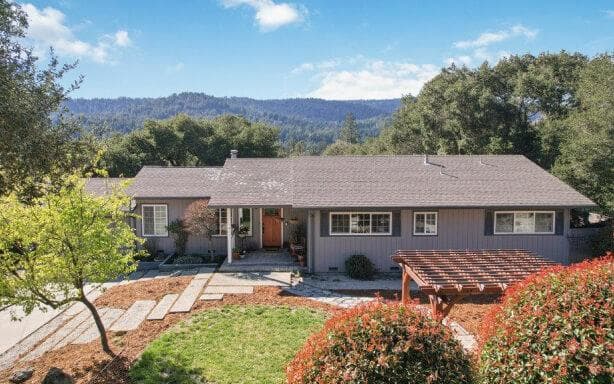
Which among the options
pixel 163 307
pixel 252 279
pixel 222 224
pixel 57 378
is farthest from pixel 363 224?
pixel 57 378

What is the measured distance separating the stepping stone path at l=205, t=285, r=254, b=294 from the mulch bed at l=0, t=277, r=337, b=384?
0.32 m

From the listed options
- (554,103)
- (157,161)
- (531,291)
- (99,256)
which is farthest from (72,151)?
(157,161)

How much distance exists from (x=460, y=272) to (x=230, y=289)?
24.4ft

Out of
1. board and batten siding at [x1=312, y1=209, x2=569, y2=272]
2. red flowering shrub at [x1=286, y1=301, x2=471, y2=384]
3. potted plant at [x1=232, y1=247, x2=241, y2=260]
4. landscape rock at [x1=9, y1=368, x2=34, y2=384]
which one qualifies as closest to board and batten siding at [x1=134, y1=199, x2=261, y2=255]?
potted plant at [x1=232, y1=247, x2=241, y2=260]

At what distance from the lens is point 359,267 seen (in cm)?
1622

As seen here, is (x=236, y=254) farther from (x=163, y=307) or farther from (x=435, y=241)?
(x=435, y=241)

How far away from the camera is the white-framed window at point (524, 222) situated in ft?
56.1

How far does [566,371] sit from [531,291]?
1.09 m

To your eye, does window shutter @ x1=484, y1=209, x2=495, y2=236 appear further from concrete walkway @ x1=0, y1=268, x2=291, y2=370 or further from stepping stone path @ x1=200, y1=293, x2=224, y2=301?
stepping stone path @ x1=200, y1=293, x2=224, y2=301

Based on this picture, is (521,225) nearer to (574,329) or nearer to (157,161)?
(574,329)

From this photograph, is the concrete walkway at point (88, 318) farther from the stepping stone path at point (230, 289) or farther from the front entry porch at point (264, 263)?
the front entry porch at point (264, 263)

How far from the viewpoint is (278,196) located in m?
18.1

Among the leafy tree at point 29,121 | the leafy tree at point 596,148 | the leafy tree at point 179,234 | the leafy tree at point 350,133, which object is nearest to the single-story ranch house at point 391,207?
the leafy tree at point 179,234

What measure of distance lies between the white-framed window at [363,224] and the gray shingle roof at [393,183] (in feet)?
2.33
